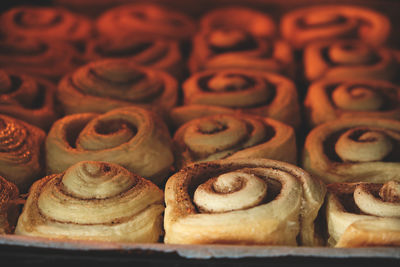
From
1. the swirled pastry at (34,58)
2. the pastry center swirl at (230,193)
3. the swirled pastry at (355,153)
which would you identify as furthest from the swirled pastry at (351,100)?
the swirled pastry at (34,58)

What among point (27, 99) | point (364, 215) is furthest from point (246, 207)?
point (27, 99)

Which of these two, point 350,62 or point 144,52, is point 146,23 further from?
point 350,62

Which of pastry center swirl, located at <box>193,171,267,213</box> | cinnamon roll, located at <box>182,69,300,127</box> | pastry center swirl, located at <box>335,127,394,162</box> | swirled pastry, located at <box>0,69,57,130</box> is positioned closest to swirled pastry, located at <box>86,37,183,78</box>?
cinnamon roll, located at <box>182,69,300,127</box>

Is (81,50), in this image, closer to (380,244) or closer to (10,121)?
(10,121)

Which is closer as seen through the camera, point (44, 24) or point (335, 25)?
point (44, 24)

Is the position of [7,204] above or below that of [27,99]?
below

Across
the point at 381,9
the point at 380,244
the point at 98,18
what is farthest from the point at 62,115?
the point at 381,9

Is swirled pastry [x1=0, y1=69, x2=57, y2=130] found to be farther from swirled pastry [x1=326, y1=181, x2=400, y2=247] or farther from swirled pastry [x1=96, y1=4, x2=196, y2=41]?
swirled pastry [x1=326, y1=181, x2=400, y2=247]

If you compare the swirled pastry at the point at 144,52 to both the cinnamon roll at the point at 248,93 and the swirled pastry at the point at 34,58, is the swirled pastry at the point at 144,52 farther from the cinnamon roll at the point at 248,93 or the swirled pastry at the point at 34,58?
the cinnamon roll at the point at 248,93
